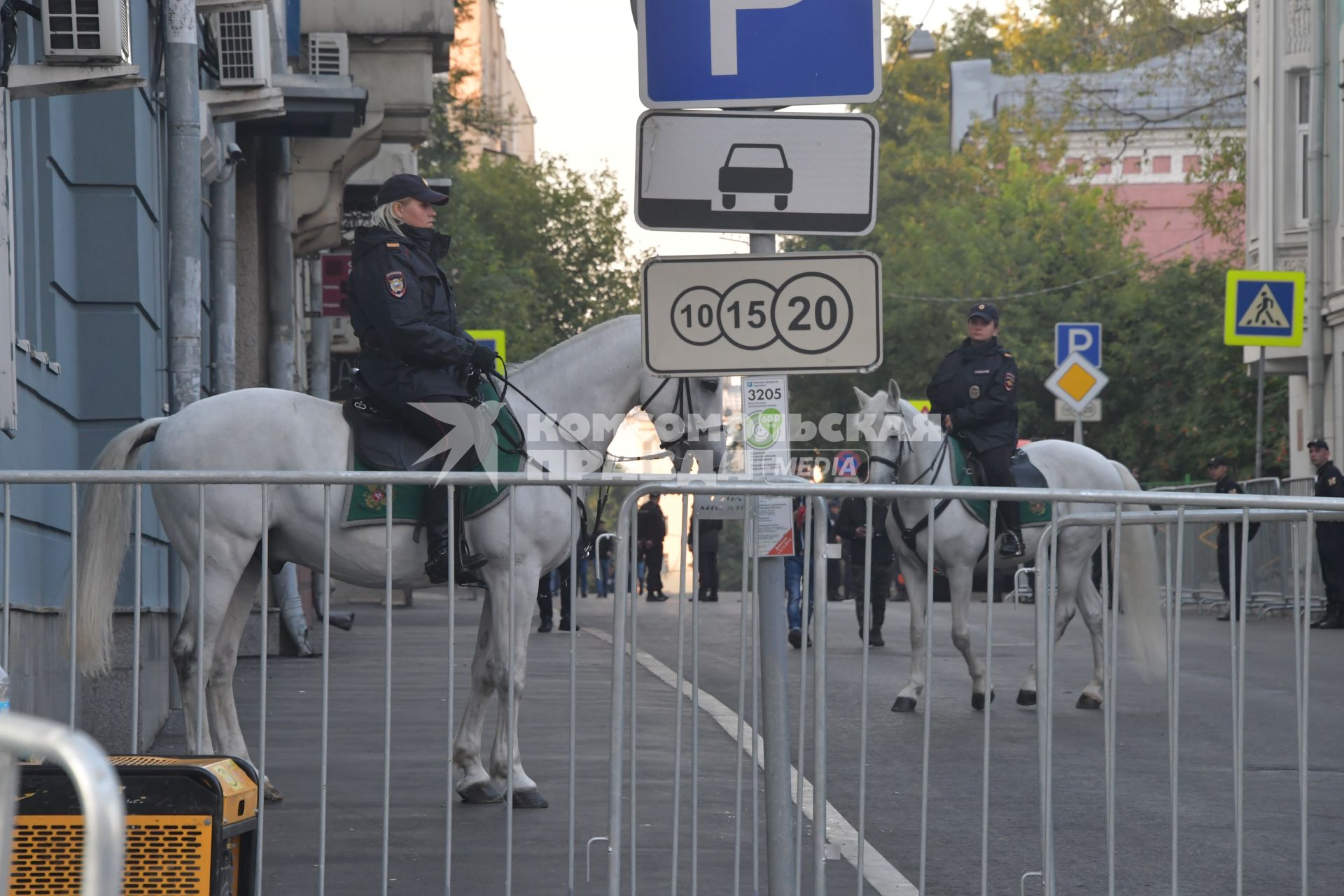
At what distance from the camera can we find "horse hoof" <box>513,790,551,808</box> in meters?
8.20

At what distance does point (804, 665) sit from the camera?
18.7ft

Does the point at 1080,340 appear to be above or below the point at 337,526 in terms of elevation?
above

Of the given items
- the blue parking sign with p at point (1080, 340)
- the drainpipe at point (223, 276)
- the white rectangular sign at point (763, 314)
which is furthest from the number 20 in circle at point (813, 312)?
the blue parking sign with p at point (1080, 340)

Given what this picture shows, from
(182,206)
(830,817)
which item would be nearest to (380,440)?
(830,817)

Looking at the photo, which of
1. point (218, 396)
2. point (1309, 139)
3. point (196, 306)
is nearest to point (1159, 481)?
point (1309, 139)

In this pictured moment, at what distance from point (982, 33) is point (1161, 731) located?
7201cm

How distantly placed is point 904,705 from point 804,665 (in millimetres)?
949

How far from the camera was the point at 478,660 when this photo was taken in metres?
8.52

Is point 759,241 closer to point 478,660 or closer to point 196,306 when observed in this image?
point 478,660

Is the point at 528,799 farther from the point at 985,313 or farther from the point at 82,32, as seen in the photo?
the point at 985,313

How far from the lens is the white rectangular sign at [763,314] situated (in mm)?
5770

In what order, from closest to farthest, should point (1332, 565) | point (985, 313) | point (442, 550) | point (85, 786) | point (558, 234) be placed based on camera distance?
point (85, 786), point (442, 550), point (1332, 565), point (985, 313), point (558, 234)

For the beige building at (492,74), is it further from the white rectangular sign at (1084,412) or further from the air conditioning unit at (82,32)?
the air conditioning unit at (82,32)

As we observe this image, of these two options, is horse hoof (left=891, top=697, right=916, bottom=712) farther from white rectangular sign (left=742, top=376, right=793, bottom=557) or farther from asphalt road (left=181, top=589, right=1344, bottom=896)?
white rectangular sign (left=742, top=376, right=793, bottom=557)
